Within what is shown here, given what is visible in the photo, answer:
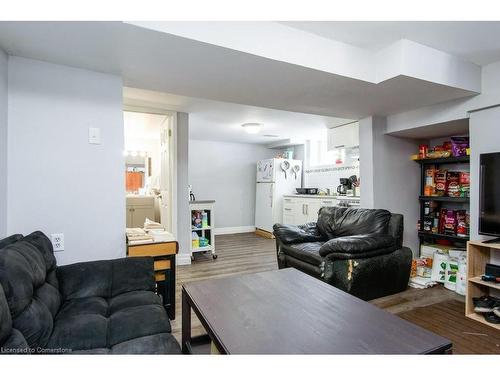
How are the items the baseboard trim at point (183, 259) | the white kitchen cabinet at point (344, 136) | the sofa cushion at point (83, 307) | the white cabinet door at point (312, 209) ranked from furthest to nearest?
the white cabinet door at point (312, 209), the white kitchen cabinet at point (344, 136), the baseboard trim at point (183, 259), the sofa cushion at point (83, 307)

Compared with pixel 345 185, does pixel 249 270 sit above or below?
below

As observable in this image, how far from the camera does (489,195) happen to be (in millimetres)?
2406

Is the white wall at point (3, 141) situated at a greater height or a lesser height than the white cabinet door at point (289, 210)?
greater

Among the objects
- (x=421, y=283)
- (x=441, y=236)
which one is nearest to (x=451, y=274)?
(x=421, y=283)

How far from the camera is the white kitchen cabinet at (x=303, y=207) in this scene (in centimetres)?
494

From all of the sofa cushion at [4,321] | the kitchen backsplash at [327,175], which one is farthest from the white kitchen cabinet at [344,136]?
the sofa cushion at [4,321]

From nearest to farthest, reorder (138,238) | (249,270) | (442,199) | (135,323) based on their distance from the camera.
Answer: (135,323) < (138,238) < (442,199) < (249,270)

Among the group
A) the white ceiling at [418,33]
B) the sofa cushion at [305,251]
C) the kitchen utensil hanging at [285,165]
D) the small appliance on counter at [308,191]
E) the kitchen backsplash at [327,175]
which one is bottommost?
the sofa cushion at [305,251]

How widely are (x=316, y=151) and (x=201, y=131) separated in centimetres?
254

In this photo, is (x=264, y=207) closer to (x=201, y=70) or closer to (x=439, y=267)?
(x=439, y=267)

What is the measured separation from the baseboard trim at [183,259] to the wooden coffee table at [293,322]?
7.69 feet

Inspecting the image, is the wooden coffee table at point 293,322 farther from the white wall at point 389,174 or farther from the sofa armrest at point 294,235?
the white wall at point 389,174

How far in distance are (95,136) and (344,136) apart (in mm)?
3423
